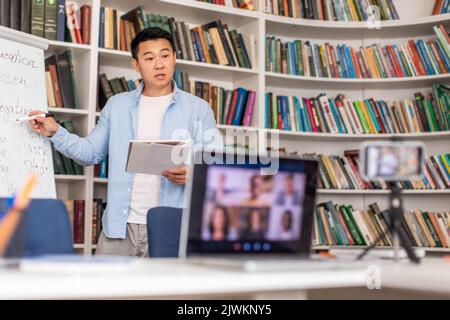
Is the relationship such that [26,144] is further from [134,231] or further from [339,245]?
[339,245]

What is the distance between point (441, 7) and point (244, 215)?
3136 millimetres

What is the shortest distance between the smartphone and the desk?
0.70ft

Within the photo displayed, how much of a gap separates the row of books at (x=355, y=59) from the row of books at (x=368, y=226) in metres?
0.87

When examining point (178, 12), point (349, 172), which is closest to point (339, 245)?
point (349, 172)

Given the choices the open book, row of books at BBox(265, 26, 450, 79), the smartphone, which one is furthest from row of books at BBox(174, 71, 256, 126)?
the smartphone

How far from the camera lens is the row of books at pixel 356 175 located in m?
3.78

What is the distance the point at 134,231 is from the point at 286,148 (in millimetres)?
1682

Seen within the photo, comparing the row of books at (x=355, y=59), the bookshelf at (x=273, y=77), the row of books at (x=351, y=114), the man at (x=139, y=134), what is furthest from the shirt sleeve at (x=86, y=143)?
the row of books at (x=355, y=59)

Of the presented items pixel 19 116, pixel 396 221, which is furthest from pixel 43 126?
pixel 396 221

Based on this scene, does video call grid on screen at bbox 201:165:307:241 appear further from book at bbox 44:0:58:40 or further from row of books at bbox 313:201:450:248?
row of books at bbox 313:201:450:248

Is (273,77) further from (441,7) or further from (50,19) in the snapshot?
(50,19)

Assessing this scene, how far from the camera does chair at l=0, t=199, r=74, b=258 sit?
163cm

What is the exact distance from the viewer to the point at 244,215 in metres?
1.30

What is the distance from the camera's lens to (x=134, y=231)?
8.79ft
